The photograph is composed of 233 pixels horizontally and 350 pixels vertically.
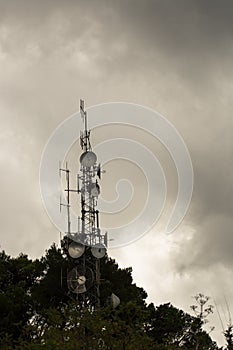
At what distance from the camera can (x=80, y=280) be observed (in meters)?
27.1

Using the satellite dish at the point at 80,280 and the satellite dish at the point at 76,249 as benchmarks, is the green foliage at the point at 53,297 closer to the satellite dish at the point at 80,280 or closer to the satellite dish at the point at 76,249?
the satellite dish at the point at 80,280

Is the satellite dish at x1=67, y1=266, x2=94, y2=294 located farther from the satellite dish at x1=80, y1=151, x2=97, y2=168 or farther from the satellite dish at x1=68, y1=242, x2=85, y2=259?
the satellite dish at x1=80, y1=151, x2=97, y2=168

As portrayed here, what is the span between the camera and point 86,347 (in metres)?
18.6

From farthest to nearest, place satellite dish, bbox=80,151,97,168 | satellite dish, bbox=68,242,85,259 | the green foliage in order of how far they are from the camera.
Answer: the green foliage < satellite dish, bbox=80,151,97,168 < satellite dish, bbox=68,242,85,259

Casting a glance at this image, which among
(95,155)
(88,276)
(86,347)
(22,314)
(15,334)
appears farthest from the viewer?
(22,314)

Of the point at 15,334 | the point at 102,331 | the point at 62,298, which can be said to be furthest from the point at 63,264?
the point at 102,331

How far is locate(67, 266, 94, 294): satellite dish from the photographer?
88.5 ft

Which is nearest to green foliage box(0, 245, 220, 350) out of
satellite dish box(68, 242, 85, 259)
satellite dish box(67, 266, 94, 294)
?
satellite dish box(67, 266, 94, 294)

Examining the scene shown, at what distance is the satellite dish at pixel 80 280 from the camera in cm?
2696

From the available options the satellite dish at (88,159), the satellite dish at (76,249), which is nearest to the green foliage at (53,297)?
the satellite dish at (76,249)

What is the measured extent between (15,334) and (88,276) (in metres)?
11.5

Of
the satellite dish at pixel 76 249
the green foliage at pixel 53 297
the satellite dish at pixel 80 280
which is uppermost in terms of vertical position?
the green foliage at pixel 53 297

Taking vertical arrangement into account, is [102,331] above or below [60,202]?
below

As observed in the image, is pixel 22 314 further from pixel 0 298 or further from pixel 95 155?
pixel 95 155
